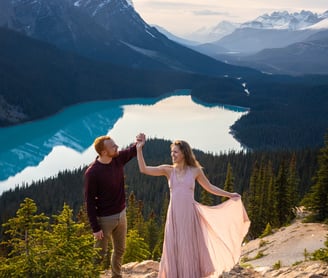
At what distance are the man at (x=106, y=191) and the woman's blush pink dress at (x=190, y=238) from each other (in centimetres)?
91

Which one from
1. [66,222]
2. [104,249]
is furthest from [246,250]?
[66,222]

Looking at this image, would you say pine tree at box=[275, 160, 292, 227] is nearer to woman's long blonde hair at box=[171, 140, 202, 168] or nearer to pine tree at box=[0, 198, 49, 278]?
woman's long blonde hair at box=[171, 140, 202, 168]

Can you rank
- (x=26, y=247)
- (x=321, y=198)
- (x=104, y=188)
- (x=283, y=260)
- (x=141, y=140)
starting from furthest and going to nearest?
1. (x=321, y=198)
2. (x=283, y=260)
3. (x=141, y=140)
4. (x=104, y=188)
5. (x=26, y=247)

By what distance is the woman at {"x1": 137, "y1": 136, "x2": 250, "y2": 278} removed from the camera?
7355 mm

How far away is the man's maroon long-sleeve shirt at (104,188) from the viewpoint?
734 cm

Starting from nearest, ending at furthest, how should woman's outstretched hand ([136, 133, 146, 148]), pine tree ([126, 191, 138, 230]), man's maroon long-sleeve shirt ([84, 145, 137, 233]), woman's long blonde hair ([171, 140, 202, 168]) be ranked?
woman's long blonde hair ([171, 140, 202, 168]), man's maroon long-sleeve shirt ([84, 145, 137, 233]), woman's outstretched hand ([136, 133, 146, 148]), pine tree ([126, 191, 138, 230])

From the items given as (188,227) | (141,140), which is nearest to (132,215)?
(141,140)

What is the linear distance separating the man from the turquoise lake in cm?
7901

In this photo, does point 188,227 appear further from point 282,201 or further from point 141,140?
point 282,201

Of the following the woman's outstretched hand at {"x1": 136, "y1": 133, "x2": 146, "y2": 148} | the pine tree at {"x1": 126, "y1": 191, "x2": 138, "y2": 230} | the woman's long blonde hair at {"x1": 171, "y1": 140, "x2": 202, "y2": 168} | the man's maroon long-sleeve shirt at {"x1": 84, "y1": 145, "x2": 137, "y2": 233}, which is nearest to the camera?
the woman's long blonde hair at {"x1": 171, "y1": 140, "x2": 202, "y2": 168}

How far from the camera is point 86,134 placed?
13712cm

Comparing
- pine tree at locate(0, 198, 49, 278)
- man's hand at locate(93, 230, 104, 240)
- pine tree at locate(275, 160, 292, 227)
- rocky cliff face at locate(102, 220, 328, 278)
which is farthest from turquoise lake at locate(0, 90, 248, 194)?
pine tree at locate(0, 198, 49, 278)

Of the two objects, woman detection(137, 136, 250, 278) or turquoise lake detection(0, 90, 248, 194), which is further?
turquoise lake detection(0, 90, 248, 194)

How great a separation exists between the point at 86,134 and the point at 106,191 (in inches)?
5187
